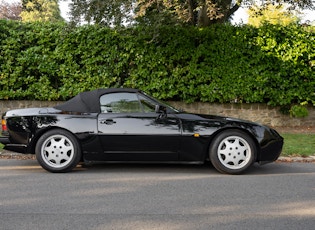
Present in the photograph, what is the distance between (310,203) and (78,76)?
9883mm

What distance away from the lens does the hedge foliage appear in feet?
43.8

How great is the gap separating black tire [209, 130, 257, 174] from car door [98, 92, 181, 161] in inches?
23.8

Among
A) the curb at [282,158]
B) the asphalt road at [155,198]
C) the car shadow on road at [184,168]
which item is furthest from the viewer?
the curb at [282,158]

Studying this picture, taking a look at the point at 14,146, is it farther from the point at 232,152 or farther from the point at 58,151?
the point at 232,152

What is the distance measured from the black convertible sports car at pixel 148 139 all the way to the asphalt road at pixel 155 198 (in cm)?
24

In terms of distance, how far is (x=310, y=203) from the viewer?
4824 mm

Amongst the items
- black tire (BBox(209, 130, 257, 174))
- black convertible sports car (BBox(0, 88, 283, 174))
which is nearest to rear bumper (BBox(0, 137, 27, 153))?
black convertible sports car (BBox(0, 88, 283, 174))

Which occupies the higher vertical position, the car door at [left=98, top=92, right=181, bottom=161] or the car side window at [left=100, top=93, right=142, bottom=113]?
the car side window at [left=100, top=93, right=142, bottom=113]

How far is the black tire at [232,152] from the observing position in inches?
252

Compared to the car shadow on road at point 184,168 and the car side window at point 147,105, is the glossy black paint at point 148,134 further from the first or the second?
the car shadow on road at point 184,168

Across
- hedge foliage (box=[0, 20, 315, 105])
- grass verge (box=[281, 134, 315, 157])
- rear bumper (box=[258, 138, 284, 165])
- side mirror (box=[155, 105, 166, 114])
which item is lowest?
grass verge (box=[281, 134, 315, 157])

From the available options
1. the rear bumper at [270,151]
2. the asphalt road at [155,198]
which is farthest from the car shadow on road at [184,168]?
the rear bumper at [270,151]

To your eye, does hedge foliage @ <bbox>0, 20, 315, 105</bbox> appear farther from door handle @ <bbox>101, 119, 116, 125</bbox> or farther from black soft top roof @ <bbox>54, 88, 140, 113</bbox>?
door handle @ <bbox>101, 119, 116, 125</bbox>

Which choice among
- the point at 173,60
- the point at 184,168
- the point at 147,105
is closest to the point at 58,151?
the point at 147,105
